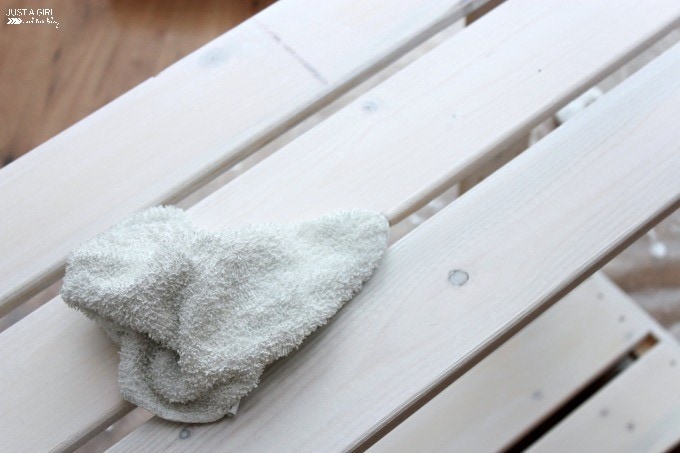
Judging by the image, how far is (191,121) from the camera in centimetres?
68

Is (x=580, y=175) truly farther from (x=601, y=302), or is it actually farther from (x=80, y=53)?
(x=80, y=53)

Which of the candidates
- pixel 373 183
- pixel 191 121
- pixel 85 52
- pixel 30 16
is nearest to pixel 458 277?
pixel 373 183

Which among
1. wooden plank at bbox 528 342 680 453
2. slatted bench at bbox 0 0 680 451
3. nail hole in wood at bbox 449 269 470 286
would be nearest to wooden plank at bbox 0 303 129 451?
slatted bench at bbox 0 0 680 451

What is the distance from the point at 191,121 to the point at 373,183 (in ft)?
0.59

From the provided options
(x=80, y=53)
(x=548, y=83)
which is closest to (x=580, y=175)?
(x=548, y=83)

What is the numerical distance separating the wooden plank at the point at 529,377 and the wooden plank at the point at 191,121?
1.50 feet

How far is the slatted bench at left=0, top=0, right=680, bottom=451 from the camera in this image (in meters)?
0.55

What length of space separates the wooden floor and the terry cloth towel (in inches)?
29.3

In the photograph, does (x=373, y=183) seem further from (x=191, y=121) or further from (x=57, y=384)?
(x=57, y=384)

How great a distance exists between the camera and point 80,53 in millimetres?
1312

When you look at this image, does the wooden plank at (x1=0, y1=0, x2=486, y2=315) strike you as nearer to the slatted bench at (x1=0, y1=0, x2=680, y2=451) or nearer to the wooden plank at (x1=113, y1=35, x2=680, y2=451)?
the slatted bench at (x1=0, y1=0, x2=680, y2=451)

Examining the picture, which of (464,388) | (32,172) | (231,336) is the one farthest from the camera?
(464,388)

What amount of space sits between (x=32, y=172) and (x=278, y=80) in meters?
0.23

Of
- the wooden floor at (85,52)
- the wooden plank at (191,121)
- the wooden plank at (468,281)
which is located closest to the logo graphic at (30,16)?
the wooden floor at (85,52)
